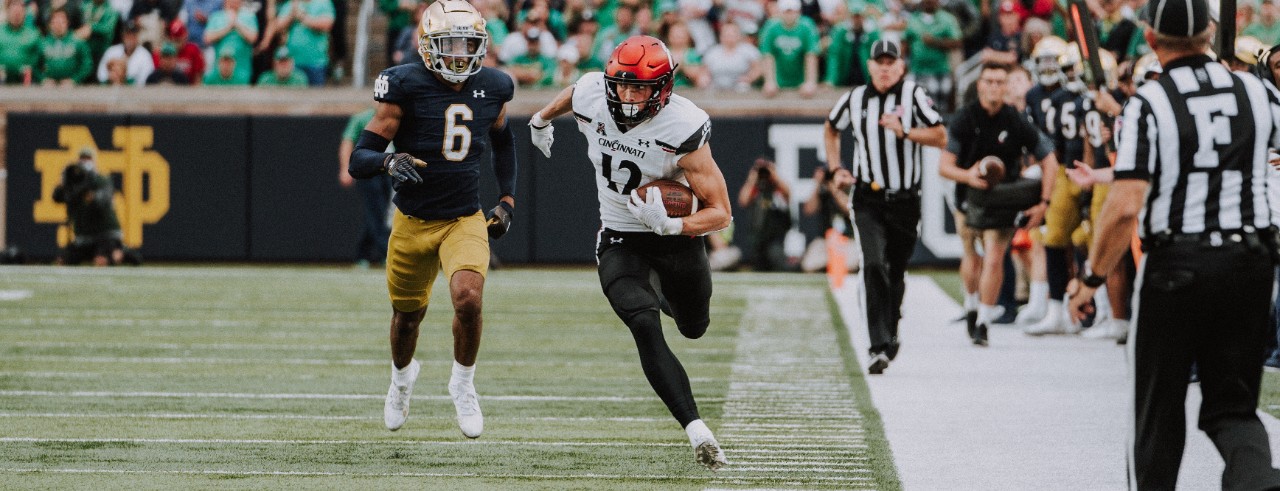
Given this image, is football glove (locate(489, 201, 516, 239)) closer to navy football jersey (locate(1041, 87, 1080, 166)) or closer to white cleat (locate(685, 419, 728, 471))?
white cleat (locate(685, 419, 728, 471))

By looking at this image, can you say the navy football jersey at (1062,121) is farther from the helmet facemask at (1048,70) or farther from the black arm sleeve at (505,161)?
the black arm sleeve at (505,161)

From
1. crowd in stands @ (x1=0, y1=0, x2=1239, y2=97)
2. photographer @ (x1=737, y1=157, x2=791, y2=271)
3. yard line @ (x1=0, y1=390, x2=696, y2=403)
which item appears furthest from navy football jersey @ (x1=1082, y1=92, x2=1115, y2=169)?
photographer @ (x1=737, y1=157, x2=791, y2=271)

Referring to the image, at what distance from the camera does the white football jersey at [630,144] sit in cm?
568

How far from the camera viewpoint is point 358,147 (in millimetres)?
6230

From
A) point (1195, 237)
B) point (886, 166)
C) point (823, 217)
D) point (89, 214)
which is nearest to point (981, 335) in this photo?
point (886, 166)

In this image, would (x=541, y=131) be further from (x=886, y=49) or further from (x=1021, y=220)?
(x=1021, y=220)

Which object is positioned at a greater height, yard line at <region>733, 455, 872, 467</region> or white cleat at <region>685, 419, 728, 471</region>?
white cleat at <region>685, 419, 728, 471</region>

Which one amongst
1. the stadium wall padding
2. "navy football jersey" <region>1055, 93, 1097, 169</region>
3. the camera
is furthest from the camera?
the stadium wall padding

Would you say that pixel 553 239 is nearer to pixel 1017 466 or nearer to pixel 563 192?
pixel 563 192

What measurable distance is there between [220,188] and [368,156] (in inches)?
458


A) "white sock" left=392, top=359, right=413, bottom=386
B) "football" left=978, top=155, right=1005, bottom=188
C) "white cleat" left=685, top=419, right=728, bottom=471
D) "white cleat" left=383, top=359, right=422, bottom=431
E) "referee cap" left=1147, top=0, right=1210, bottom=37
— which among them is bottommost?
"white cleat" left=383, top=359, right=422, bottom=431

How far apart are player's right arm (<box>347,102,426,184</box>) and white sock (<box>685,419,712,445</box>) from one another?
1.42m

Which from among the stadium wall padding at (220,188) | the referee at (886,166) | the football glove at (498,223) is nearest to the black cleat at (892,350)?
the referee at (886,166)

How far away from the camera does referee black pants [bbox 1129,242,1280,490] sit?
418cm
